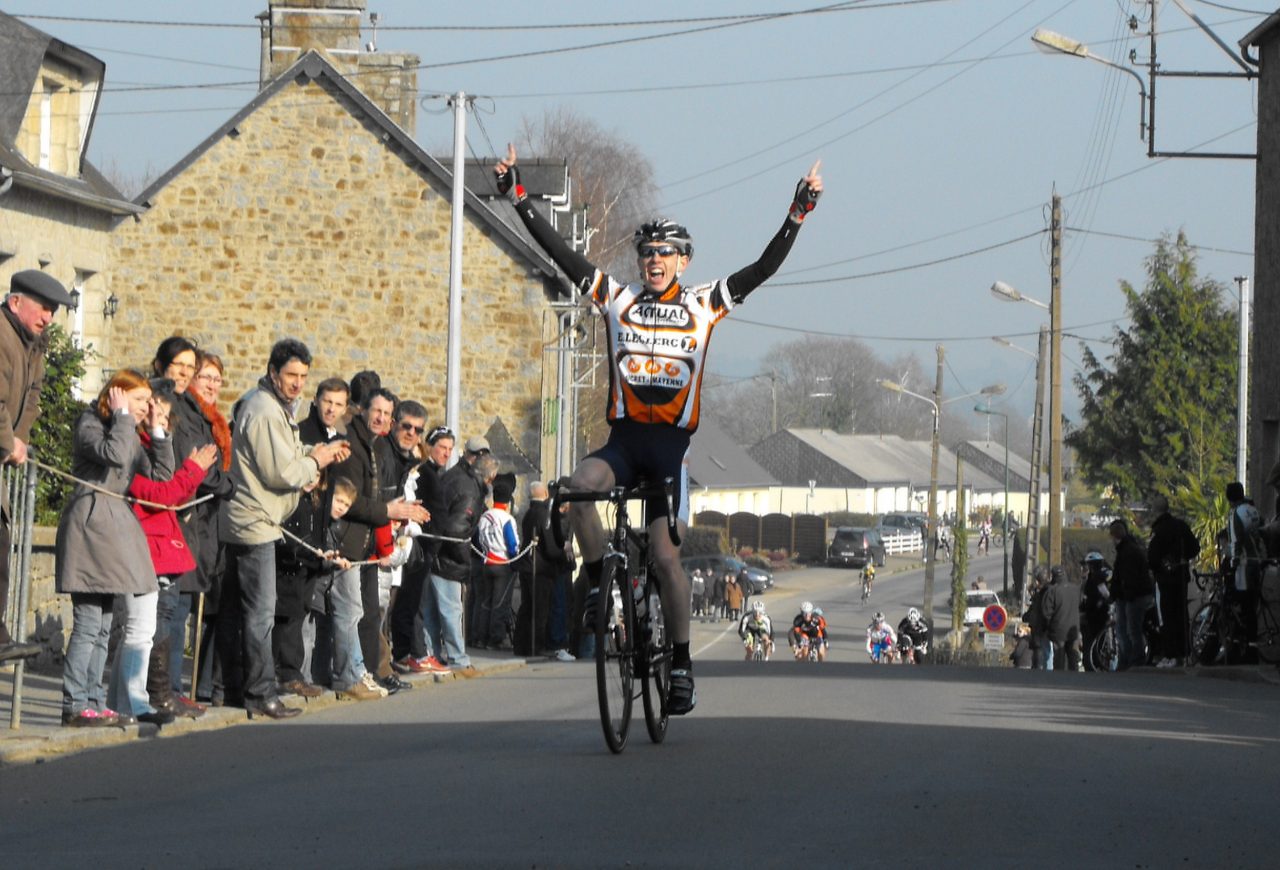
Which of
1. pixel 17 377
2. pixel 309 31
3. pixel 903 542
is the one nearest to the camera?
pixel 17 377

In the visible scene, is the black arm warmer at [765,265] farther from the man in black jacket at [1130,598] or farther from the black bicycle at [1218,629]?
the man in black jacket at [1130,598]

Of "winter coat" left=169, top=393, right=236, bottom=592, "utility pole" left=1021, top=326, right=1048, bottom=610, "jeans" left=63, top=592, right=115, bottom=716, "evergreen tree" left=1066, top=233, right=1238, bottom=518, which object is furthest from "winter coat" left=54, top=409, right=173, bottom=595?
"evergreen tree" left=1066, top=233, right=1238, bottom=518

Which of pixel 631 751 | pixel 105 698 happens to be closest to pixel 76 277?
pixel 105 698

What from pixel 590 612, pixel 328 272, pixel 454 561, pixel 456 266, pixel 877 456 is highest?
pixel 877 456

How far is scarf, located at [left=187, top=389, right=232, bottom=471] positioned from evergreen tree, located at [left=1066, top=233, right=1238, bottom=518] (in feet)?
179

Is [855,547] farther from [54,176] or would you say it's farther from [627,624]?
[627,624]

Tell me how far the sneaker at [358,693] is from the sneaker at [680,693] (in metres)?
4.41

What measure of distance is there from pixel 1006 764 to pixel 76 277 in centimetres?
2459

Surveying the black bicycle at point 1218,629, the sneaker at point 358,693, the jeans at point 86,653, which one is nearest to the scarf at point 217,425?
the jeans at point 86,653

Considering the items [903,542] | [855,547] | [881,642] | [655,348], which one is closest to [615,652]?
[655,348]

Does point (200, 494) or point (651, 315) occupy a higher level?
point (651, 315)

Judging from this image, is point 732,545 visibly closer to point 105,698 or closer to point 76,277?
point 76,277

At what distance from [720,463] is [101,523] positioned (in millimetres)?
102878

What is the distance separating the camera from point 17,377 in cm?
966
